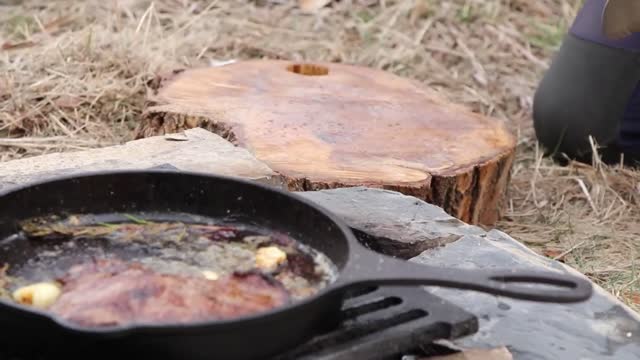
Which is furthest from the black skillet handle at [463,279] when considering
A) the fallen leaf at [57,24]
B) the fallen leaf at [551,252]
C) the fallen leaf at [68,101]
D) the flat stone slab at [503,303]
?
the fallen leaf at [57,24]

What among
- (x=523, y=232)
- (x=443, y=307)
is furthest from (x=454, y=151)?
(x=443, y=307)

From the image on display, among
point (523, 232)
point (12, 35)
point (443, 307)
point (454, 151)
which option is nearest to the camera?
point (443, 307)

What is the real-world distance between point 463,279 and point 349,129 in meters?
1.48

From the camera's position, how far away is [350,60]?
4.23 meters

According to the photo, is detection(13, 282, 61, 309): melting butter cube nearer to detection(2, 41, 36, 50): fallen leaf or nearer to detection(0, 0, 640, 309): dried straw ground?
→ detection(0, 0, 640, 309): dried straw ground

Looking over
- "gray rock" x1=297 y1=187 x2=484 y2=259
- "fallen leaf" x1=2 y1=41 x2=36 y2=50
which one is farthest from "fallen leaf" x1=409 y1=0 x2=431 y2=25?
"gray rock" x1=297 y1=187 x2=484 y2=259

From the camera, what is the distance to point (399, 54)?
170 inches

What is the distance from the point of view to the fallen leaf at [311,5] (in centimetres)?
488

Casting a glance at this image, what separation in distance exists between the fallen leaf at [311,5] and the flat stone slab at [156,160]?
2691mm

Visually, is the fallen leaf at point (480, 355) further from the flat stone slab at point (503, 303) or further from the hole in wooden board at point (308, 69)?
the hole in wooden board at point (308, 69)

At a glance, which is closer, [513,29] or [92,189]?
[92,189]

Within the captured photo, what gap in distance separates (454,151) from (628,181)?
1.01 meters

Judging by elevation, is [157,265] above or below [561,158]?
above

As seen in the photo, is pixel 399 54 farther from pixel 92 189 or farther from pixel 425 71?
pixel 92 189
